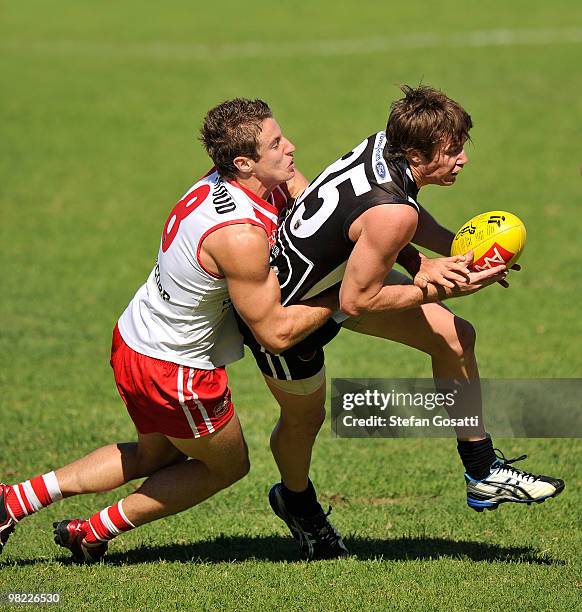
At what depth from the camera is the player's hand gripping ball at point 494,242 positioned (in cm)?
549

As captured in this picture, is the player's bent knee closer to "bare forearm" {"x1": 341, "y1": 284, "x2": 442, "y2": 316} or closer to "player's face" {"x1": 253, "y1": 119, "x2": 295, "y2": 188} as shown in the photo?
"bare forearm" {"x1": 341, "y1": 284, "x2": 442, "y2": 316}

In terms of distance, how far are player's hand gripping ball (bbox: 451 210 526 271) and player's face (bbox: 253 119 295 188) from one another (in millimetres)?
973

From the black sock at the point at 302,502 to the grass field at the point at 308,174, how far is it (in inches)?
11.3

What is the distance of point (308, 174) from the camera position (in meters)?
18.1

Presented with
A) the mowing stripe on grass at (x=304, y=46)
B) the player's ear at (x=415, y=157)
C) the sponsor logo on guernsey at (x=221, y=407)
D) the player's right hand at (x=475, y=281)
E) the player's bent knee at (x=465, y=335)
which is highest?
the mowing stripe on grass at (x=304, y=46)

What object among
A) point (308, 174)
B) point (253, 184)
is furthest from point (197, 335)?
point (308, 174)

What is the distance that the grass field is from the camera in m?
5.84

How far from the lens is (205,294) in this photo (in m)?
5.43

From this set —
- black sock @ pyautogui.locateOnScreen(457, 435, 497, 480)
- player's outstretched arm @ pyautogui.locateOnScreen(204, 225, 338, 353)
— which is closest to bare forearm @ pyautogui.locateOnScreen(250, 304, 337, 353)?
player's outstretched arm @ pyautogui.locateOnScreen(204, 225, 338, 353)

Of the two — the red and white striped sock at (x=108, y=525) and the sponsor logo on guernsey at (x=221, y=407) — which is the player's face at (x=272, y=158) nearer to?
the sponsor logo on guernsey at (x=221, y=407)

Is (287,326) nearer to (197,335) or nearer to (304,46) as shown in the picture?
(197,335)

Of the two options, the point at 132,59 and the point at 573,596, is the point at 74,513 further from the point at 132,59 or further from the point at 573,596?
the point at 132,59

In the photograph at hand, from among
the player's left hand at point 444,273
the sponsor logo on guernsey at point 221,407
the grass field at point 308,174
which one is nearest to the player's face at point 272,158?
the player's left hand at point 444,273

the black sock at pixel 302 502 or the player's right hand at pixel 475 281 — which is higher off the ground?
the player's right hand at pixel 475 281
